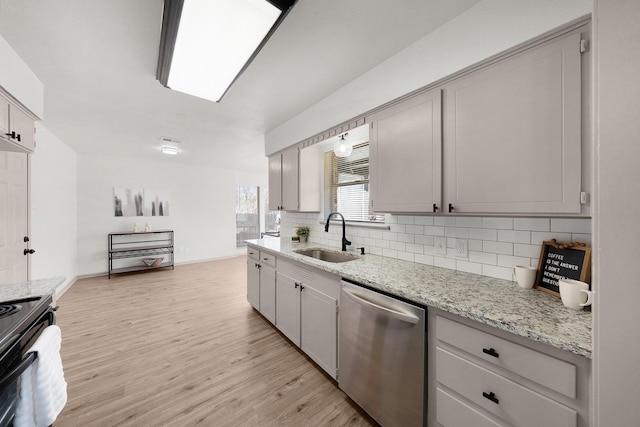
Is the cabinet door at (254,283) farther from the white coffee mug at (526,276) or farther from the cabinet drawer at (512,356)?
the white coffee mug at (526,276)

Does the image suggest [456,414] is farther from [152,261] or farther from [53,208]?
[152,261]

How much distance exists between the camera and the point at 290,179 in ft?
10.2

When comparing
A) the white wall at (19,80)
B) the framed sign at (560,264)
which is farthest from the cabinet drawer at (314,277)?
the white wall at (19,80)

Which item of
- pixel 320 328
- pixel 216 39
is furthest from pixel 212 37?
pixel 320 328

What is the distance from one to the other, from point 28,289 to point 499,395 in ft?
8.41

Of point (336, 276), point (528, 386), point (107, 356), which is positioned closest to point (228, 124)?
point (336, 276)

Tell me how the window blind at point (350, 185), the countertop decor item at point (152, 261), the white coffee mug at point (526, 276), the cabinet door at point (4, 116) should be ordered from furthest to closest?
the countertop decor item at point (152, 261) < the window blind at point (350, 185) < the cabinet door at point (4, 116) < the white coffee mug at point (526, 276)

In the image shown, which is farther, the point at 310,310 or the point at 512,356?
the point at 310,310

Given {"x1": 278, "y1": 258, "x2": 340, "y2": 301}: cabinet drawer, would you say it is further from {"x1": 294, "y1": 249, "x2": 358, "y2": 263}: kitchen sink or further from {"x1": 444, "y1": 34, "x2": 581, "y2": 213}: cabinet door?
{"x1": 444, "y1": 34, "x2": 581, "y2": 213}: cabinet door

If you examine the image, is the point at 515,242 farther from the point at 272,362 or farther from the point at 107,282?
the point at 107,282

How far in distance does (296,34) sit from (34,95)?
7.38 feet

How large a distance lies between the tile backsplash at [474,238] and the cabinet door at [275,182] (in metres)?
1.39

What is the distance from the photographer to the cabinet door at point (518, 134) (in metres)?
1.07

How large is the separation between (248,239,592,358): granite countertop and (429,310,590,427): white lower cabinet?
7 cm
